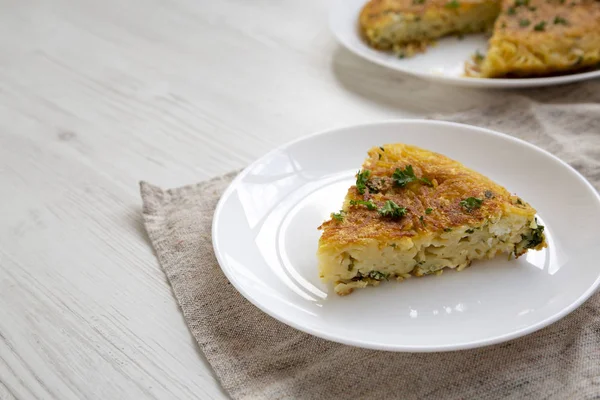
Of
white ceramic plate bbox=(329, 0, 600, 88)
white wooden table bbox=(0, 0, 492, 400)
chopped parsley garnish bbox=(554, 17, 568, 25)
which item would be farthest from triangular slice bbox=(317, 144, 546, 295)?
chopped parsley garnish bbox=(554, 17, 568, 25)

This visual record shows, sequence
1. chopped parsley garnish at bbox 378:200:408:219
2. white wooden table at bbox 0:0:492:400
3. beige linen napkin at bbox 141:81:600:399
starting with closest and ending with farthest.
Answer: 1. beige linen napkin at bbox 141:81:600:399
2. white wooden table at bbox 0:0:492:400
3. chopped parsley garnish at bbox 378:200:408:219

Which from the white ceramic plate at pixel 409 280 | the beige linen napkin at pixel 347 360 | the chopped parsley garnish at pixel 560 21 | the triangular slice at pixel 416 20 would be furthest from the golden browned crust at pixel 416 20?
the beige linen napkin at pixel 347 360

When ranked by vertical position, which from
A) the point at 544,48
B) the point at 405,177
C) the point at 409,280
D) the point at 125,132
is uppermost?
the point at 544,48

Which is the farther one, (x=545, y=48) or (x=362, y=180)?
(x=545, y=48)

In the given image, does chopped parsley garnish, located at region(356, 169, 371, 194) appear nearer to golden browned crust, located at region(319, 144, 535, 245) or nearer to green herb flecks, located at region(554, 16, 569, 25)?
golden browned crust, located at region(319, 144, 535, 245)

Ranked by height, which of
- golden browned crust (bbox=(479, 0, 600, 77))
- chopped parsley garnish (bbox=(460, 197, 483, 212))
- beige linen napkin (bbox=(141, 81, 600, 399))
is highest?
golden browned crust (bbox=(479, 0, 600, 77))

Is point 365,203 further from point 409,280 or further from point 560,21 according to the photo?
point 560,21

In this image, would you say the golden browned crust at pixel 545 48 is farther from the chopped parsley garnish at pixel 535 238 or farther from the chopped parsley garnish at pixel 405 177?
the chopped parsley garnish at pixel 535 238

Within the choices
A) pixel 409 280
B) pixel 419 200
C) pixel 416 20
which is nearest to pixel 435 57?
pixel 416 20
